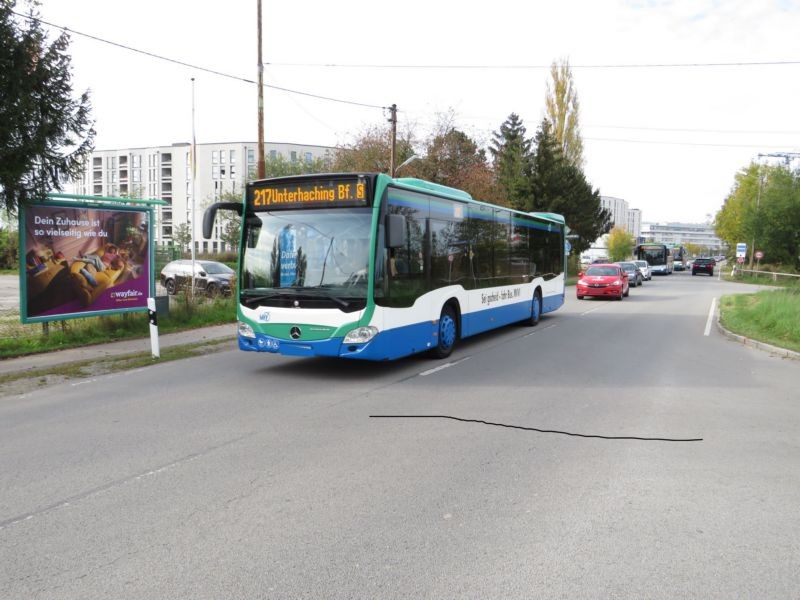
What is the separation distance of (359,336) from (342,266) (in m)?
1.04

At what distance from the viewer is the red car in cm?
2789

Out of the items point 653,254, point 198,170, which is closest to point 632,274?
point 653,254

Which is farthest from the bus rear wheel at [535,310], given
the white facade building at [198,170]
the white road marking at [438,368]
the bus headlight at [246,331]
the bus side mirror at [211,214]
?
the white facade building at [198,170]

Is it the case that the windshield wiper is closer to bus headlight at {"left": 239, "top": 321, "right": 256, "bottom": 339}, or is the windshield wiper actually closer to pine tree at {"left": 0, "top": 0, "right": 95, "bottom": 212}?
bus headlight at {"left": 239, "top": 321, "right": 256, "bottom": 339}

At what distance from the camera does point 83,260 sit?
1295 centimetres

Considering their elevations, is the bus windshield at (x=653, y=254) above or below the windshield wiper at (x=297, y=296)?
above

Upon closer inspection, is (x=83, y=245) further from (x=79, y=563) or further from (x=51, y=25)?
(x=79, y=563)

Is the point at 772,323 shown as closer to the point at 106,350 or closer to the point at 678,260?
the point at 106,350

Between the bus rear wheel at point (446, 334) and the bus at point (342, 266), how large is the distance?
36 mm

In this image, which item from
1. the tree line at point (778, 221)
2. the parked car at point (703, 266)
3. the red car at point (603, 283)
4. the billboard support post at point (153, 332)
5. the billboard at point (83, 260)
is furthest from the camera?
the parked car at point (703, 266)

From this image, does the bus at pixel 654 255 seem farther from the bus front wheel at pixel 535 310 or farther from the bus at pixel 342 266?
the bus at pixel 342 266

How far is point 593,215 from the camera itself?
2365 inches

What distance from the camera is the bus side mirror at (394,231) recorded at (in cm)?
908

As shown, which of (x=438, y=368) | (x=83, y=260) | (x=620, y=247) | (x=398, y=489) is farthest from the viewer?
(x=620, y=247)
